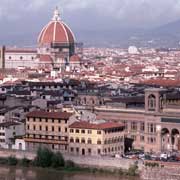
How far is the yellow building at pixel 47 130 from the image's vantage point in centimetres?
3597

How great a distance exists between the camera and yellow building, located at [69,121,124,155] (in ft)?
114

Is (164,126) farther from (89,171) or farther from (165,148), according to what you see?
(89,171)

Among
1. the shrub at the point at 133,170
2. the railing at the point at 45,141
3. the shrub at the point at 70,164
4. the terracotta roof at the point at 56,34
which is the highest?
the terracotta roof at the point at 56,34

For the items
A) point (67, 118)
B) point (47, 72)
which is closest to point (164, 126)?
point (67, 118)

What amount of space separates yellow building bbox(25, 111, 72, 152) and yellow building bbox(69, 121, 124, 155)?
40 cm

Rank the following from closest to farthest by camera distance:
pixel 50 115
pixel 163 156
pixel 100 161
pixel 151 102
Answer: pixel 100 161 → pixel 163 156 → pixel 50 115 → pixel 151 102

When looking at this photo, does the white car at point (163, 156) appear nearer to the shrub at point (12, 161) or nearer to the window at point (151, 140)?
the window at point (151, 140)

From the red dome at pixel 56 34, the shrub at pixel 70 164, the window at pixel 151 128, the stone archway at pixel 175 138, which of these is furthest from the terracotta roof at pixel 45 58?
the shrub at pixel 70 164

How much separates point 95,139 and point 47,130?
2336 millimetres

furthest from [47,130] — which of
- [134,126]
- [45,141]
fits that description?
[134,126]

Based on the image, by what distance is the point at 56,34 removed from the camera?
84438mm

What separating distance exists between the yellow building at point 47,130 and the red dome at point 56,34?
4722 centimetres

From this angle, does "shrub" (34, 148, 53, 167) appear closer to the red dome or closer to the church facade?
the church facade

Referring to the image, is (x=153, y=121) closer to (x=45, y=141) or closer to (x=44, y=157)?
(x=45, y=141)
